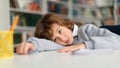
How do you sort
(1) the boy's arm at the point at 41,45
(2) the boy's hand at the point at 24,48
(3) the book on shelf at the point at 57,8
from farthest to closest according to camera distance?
(3) the book on shelf at the point at 57,8
(1) the boy's arm at the point at 41,45
(2) the boy's hand at the point at 24,48

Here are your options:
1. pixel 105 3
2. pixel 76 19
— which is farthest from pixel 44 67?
pixel 105 3

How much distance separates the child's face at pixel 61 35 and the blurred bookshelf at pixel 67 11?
2.06 metres

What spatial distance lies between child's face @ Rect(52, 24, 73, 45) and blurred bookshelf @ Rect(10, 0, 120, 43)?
2.06m

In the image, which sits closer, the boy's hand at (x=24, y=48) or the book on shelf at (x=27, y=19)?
the boy's hand at (x=24, y=48)

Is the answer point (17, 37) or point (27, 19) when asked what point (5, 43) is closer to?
point (17, 37)

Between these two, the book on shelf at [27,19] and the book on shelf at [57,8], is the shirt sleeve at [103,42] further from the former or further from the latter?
the book on shelf at [57,8]

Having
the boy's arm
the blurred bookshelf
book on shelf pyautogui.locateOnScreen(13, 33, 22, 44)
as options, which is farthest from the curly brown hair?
book on shelf pyautogui.locateOnScreen(13, 33, 22, 44)

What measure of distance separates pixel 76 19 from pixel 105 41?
3.94 meters

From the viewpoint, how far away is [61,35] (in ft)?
5.17

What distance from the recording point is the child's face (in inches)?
61.4

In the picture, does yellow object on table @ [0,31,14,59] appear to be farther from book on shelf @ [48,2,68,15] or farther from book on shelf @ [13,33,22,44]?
book on shelf @ [48,2,68,15]

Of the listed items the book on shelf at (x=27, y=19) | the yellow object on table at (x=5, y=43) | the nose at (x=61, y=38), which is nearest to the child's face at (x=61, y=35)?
the nose at (x=61, y=38)

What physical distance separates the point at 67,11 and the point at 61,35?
3.44 m

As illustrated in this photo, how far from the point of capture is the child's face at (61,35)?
156 centimetres
